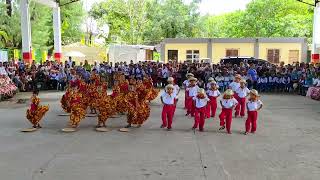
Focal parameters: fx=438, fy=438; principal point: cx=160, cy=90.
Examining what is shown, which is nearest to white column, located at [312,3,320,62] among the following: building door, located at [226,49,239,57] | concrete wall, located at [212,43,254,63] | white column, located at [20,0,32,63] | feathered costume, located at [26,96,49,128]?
concrete wall, located at [212,43,254,63]

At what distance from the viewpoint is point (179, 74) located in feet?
70.7

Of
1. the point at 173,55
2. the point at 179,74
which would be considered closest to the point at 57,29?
the point at 179,74

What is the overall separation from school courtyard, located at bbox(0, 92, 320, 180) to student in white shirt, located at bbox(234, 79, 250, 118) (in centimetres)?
Result: 71

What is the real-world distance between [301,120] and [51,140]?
716cm

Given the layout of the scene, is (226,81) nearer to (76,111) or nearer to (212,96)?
(212,96)

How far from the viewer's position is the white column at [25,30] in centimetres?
2180

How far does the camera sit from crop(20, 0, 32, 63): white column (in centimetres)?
2180

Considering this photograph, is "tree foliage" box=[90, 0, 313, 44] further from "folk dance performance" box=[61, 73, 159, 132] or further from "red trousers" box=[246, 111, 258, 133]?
"red trousers" box=[246, 111, 258, 133]

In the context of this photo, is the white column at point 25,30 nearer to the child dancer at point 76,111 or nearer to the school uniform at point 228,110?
the child dancer at point 76,111

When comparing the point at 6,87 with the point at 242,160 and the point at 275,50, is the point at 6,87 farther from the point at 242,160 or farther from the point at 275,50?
the point at 275,50

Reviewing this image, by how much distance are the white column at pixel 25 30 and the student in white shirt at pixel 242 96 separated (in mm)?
12980

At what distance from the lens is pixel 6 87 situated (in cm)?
1705

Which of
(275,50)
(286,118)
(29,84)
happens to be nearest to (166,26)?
(275,50)

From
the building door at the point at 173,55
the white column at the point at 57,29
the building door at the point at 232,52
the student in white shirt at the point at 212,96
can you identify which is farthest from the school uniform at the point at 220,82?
the building door at the point at 173,55
